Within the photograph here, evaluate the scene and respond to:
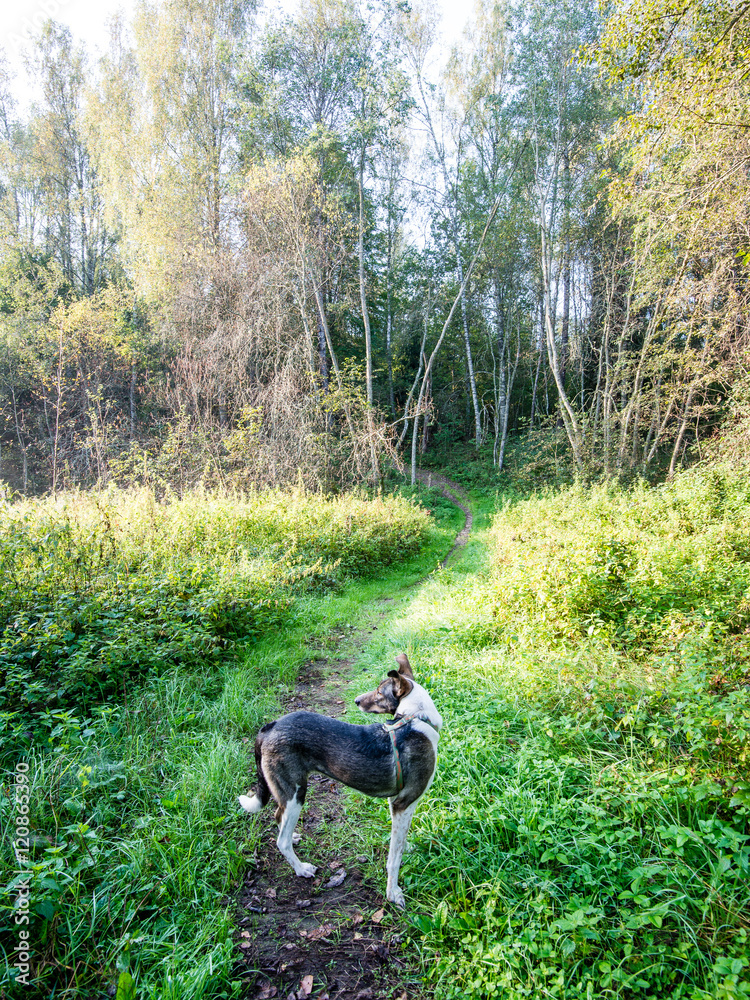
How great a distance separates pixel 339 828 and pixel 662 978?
184cm

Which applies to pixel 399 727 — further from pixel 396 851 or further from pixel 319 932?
pixel 319 932

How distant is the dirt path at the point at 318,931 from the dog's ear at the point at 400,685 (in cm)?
116

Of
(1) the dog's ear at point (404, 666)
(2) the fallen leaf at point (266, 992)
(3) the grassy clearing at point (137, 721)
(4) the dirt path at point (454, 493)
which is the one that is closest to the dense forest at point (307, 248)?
(4) the dirt path at point (454, 493)

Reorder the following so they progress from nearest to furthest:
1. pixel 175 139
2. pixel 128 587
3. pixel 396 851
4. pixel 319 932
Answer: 1. pixel 319 932
2. pixel 396 851
3. pixel 128 587
4. pixel 175 139

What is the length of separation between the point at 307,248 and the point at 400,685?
15.4 m

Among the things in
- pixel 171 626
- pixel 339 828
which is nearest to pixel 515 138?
pixel 171 626

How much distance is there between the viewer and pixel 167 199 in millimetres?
16422

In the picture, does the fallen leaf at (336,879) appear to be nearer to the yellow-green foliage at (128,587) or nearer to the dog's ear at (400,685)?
the dog's ear at (400,685)

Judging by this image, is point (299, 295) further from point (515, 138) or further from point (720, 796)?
point (720, 796)

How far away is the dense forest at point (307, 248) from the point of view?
44.1 feet

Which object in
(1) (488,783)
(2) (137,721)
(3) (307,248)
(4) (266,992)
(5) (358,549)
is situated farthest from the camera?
(3) (307,248)

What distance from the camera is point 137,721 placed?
11.7 ft

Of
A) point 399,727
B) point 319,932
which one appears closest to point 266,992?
point 319,932

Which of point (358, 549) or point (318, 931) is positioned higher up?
point (358, 549)
